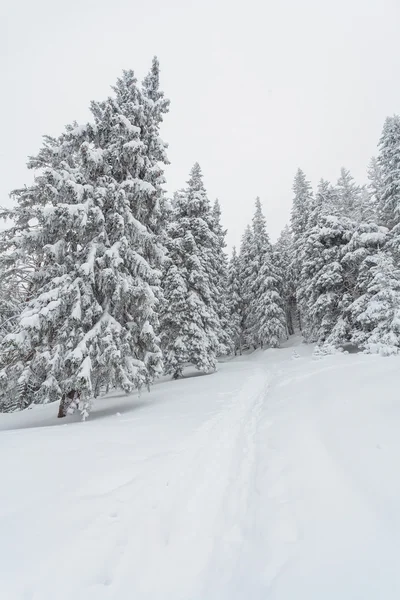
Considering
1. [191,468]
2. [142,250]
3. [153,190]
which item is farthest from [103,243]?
[191,468]

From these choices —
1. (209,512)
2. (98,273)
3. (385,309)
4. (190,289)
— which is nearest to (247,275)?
(190,289)

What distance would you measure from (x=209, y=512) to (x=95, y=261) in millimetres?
8869

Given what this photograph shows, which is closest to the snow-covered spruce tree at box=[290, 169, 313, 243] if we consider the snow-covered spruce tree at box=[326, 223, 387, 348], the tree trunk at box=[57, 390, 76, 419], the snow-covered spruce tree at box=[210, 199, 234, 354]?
the snow-covered spruce tree at box=[210, 199, 234, 354]

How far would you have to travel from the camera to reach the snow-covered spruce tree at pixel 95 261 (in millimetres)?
9773

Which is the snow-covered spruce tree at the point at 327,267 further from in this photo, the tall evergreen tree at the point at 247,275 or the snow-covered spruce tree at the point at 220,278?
the tall evergreen tree at the point at 247,275

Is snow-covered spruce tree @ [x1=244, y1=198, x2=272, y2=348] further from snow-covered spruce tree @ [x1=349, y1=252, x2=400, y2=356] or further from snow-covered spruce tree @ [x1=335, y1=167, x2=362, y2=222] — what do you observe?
snow-covered spruce tree @ [x1=349, y1=252, x2=400, y2=356]

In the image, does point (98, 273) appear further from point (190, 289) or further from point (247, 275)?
point (247, 275)

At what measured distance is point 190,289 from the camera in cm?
2225

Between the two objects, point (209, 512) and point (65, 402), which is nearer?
point (209, 512)

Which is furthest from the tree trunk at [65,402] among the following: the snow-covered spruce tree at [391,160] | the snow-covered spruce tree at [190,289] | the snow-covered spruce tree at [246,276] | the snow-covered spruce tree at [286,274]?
the snow-covered spruce tree at [286,274]

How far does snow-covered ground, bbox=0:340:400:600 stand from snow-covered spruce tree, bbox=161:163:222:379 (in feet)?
44.5

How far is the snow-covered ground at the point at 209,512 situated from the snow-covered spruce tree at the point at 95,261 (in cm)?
358

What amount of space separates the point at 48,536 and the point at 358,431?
478 centimetres

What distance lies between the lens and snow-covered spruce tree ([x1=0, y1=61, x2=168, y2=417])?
9773 millimetres
